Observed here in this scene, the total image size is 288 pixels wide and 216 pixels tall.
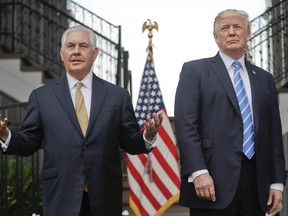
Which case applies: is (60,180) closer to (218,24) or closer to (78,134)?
(78,134)

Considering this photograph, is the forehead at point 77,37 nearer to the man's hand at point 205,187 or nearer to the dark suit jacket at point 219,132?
the dark suit jacket at point 219,132

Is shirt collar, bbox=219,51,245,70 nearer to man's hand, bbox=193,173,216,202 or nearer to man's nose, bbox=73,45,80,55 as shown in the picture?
man's hand, bbox=193,173,216,202

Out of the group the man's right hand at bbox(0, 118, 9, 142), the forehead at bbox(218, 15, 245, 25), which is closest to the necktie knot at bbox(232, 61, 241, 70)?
the forehead at bbox(218, 15, 245, 25)

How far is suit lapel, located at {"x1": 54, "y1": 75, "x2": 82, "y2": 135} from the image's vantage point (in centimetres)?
398

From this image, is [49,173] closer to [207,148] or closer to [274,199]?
[207,148]

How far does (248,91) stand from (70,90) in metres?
0.94

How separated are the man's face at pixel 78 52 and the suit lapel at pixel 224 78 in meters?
0.66

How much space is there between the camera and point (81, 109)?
4027mm

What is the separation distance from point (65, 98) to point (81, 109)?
11 centimetres

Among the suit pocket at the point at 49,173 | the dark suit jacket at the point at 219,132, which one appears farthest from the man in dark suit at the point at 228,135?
the suit pocket at the point at 49,173

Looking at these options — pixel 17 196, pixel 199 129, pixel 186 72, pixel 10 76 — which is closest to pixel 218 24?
pixel 186 72

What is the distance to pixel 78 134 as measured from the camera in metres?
3.96

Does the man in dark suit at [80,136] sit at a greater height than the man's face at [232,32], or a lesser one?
lesser

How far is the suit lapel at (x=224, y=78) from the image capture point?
→ 397 centimetres
